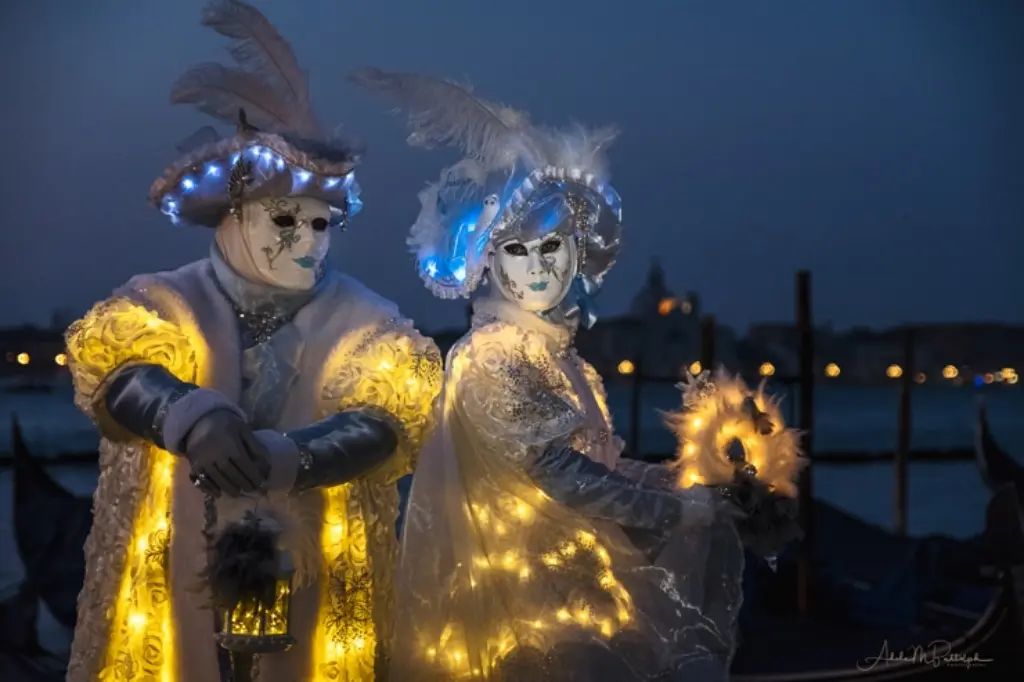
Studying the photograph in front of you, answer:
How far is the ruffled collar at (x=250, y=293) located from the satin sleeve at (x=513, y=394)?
1.73ft

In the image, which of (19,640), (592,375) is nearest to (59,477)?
(19,640)

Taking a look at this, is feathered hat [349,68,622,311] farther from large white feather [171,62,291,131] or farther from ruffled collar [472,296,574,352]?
large white feather [171,62,291,131]

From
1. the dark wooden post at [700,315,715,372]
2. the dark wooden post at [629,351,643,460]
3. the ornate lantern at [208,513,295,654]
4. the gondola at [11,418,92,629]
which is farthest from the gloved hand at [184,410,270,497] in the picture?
the dark wooden post at [629,351,643,460]

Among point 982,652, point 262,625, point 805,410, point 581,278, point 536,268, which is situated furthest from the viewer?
point 805,410

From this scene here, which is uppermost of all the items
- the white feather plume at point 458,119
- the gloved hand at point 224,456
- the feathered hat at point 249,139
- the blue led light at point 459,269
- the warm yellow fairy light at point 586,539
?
the white feather plume at point 458,119

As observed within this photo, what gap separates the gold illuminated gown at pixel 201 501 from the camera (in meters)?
2.23

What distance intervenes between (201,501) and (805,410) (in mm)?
4277

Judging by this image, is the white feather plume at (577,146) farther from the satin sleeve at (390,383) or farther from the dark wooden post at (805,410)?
the dark wooden post at (805,410)

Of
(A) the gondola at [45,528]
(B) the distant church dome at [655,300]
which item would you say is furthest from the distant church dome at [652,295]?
(A) the gondola at [45,528]

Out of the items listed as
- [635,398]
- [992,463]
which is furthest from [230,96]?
[992,463]

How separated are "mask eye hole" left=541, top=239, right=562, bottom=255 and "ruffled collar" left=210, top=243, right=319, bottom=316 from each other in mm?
626

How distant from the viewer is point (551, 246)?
9.22 feet

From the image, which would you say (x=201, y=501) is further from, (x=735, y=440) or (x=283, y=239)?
(x=735, y=440)

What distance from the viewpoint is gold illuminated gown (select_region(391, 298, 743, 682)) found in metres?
2.60
